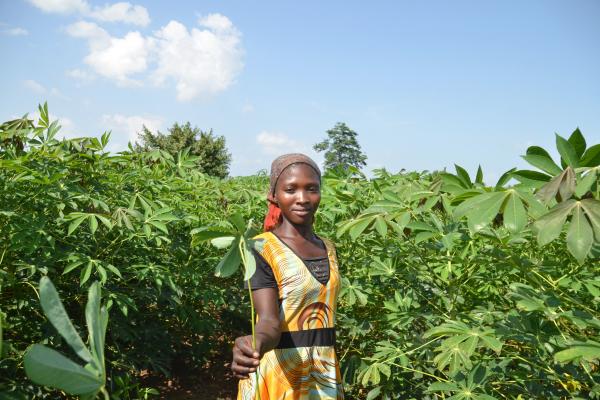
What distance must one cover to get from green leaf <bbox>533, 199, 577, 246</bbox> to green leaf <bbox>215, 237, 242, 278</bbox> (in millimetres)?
658

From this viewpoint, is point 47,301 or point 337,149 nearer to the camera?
point 47,301

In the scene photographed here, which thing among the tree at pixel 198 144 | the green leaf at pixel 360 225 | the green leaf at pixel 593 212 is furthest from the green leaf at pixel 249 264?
the tree at pixel 198 144

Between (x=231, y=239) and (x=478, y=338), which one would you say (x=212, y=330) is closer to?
(x=478, y=338)

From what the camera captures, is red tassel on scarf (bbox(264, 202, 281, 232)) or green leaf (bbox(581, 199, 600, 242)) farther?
red tassel on scarf (bbox(264, 202, 281, 232))

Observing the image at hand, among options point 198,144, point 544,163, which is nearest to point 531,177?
point 544,163

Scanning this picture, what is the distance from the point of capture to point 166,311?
310 cm

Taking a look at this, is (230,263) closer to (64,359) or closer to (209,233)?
(209,233)

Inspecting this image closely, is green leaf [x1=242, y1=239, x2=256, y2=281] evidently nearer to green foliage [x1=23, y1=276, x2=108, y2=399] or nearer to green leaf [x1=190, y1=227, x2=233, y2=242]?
green leaf [x1=190, y1=227, x2=233, y2=242]

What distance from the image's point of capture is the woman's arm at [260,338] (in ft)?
3.04

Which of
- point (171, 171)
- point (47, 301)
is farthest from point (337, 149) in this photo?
point (47, 301)

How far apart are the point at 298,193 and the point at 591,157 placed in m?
0.81

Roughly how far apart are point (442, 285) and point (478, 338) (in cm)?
67

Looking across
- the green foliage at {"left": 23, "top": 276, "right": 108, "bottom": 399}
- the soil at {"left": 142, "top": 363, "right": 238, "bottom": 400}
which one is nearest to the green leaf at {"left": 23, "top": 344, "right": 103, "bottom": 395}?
the green foliage at {"left": 23, "top": 276, "right": 108, "bottom": 399}

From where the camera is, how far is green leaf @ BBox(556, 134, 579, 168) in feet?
3.58
